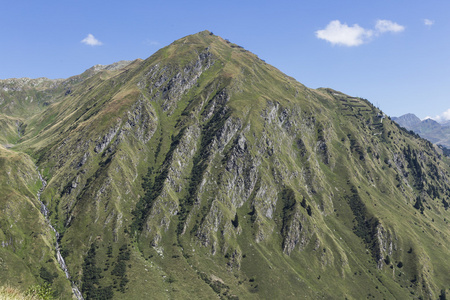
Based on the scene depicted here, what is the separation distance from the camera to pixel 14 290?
2962 centimetres

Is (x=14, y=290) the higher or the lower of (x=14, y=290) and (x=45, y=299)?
the higher

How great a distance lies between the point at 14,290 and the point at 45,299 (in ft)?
117

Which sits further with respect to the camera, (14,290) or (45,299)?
(45,299)

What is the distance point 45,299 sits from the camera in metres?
58.5
